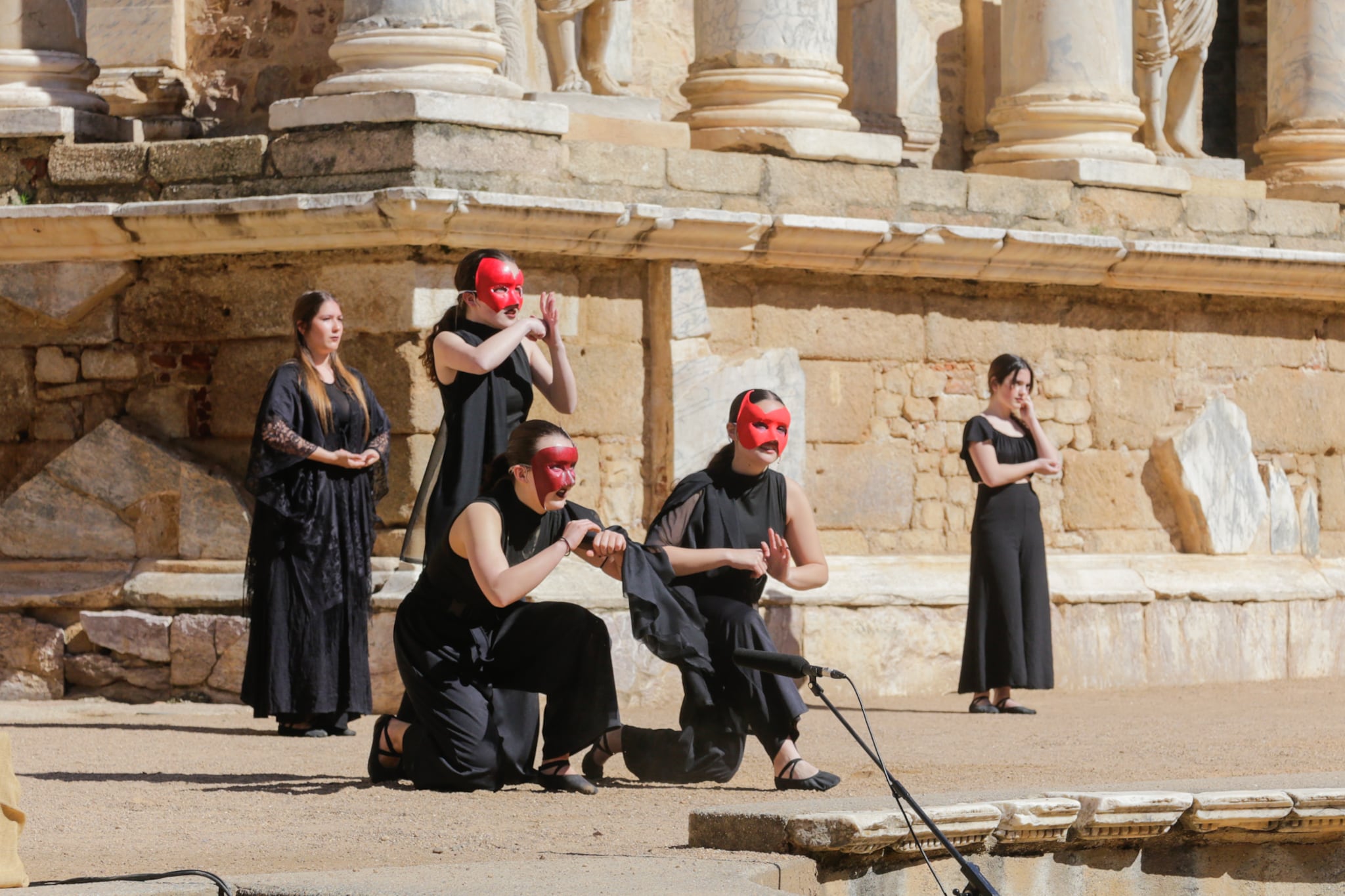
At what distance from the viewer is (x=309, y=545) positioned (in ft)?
25.2

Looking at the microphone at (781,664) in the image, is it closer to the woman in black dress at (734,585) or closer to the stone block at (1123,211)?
the woman in black dress at (734,585)

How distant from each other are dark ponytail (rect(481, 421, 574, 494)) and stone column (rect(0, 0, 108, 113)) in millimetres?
4099

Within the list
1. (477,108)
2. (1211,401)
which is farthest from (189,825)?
(1211,401)

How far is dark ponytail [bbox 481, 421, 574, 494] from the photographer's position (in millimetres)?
5957

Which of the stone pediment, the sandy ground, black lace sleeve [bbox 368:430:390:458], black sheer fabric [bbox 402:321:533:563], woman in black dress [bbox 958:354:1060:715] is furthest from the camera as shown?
the stone pediment

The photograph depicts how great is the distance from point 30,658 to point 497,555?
3.72m

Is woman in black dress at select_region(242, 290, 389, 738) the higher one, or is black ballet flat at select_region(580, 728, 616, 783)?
woman in black dress at select_region(242, 290, 389, 738)

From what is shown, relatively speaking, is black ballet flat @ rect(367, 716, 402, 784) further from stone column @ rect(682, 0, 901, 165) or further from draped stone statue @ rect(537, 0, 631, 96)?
draped stone statue @ rect(537, 0, 631, 96)

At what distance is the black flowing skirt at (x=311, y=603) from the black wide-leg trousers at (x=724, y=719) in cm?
162

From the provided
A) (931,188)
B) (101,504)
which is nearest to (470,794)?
(101,504)

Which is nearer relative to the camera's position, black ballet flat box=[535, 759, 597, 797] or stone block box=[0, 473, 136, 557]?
black ballet flat box=[535, 759, 597, 797]

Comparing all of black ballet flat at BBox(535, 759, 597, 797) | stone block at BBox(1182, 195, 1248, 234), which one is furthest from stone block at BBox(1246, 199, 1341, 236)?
black ballet flat at BBox(535, 759, 597, 797)

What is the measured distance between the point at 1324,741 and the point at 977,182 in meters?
3.56

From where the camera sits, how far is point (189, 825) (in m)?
5.49
